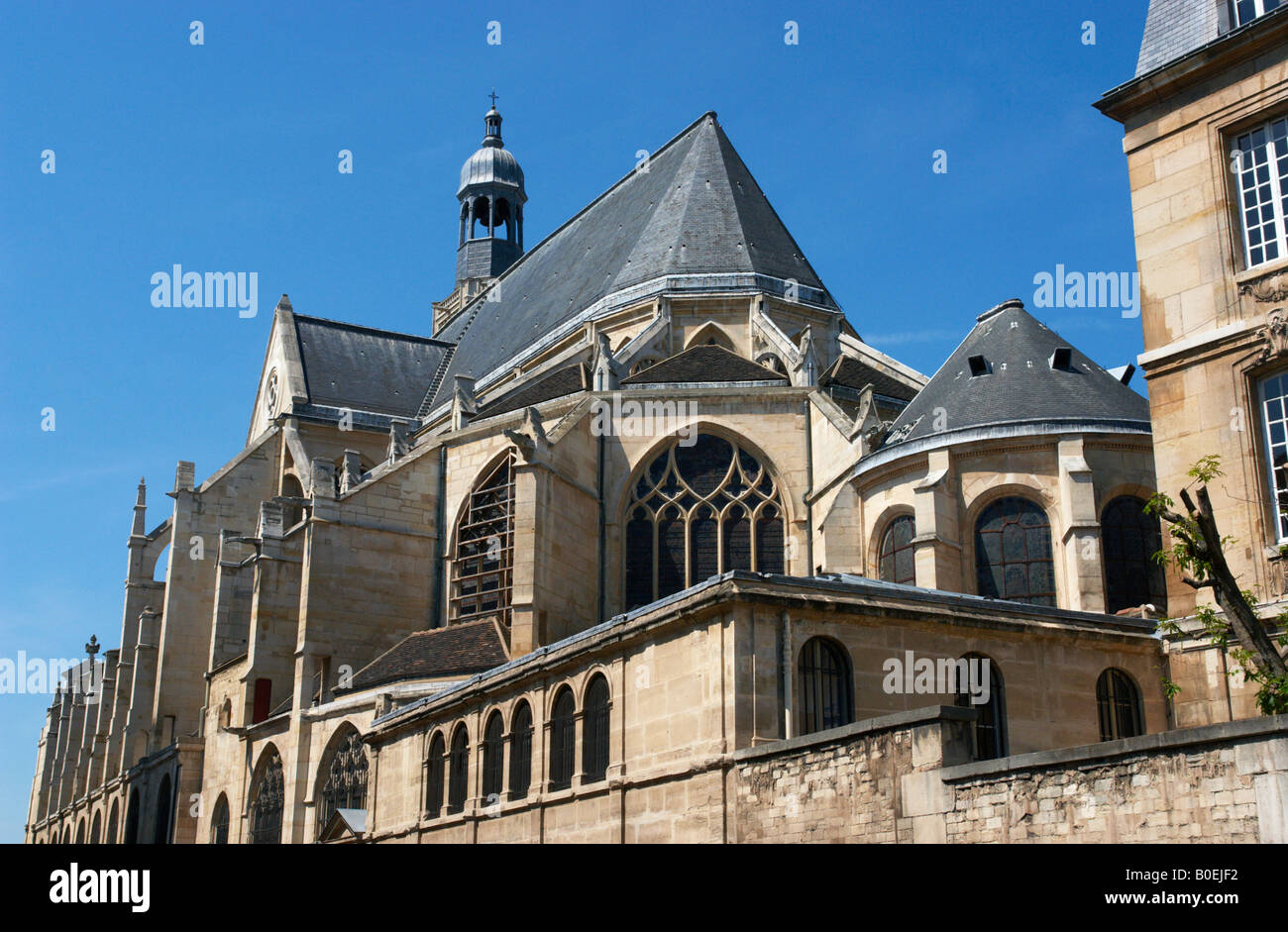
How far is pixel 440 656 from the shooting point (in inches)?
978

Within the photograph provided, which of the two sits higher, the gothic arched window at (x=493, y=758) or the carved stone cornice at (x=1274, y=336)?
the carved stone cornice at (x=1274, y=336)

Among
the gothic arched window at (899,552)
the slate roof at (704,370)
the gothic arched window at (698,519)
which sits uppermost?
the slate roof at (704,370)

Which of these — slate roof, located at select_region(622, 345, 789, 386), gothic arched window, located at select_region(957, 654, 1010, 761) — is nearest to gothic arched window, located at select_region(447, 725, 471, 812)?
gothic arched window, located at select_region(957, 654, 1010, 761)

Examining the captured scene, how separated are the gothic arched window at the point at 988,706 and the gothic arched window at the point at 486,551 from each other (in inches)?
→ 508

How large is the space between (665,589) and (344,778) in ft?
22.1

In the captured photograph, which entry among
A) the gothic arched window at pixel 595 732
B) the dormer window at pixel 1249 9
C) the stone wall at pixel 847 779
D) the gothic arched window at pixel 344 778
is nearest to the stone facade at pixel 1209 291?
the dormer window at pixel 1249 9

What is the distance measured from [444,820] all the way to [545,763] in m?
2.77

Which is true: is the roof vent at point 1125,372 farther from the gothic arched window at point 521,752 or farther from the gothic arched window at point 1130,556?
the gothic arched window at point 521,752

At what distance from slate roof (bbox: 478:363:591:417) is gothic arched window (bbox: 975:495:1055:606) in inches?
426

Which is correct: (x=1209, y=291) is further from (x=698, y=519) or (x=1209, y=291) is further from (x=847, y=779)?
(x=698, y=519)

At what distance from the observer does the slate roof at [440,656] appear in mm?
→ 24141

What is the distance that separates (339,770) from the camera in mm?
25406
